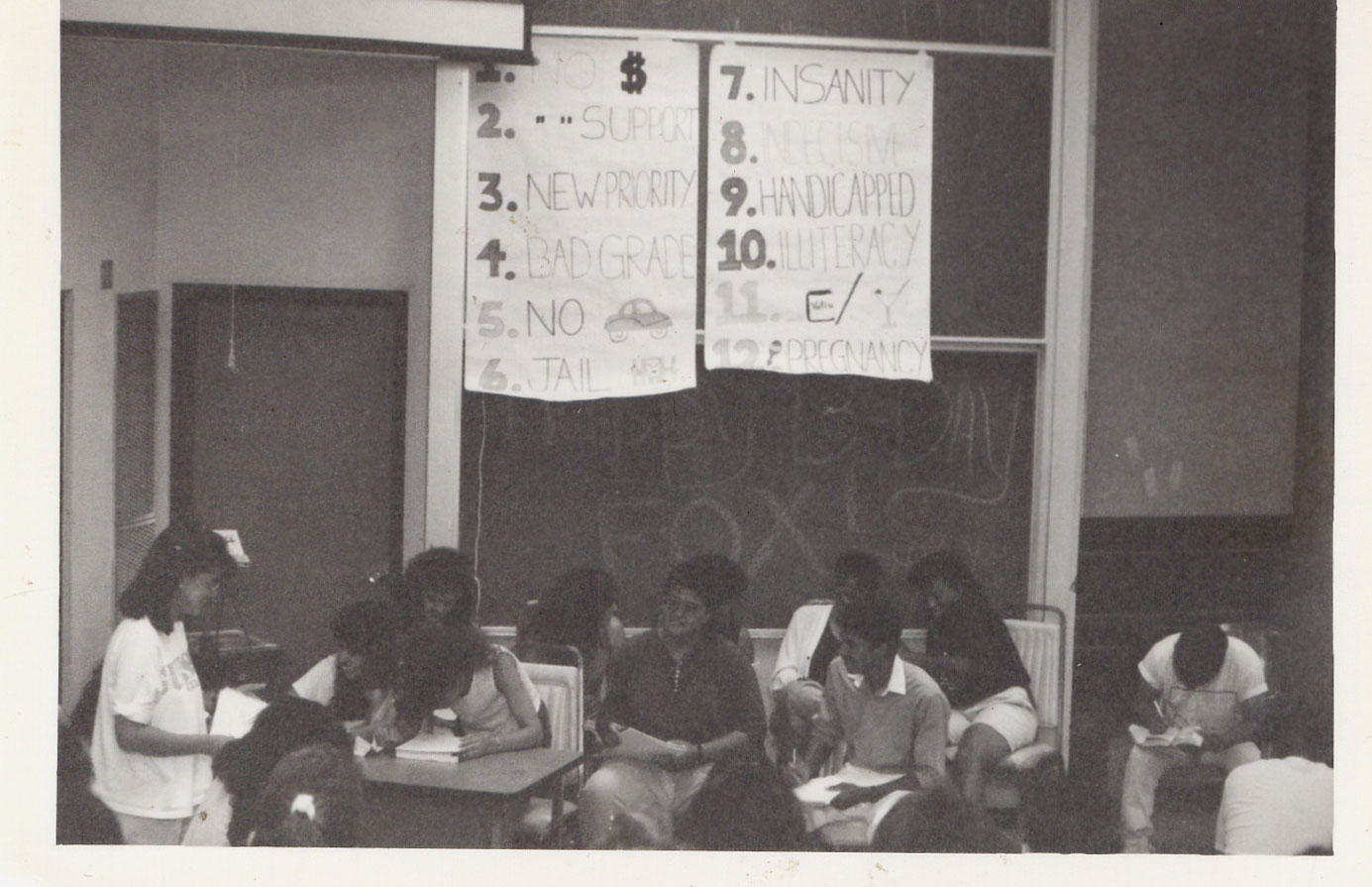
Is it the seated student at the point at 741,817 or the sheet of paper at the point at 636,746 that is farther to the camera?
the sheet of paper at the point at 636,746

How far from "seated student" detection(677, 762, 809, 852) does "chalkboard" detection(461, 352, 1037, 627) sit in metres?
0.53

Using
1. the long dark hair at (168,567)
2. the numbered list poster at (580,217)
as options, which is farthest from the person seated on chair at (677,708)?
the long dark hair at (168,567)

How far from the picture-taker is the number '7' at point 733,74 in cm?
488

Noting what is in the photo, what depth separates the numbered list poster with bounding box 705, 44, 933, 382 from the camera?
16.0 ft

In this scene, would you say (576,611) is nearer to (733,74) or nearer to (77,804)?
(77,804)

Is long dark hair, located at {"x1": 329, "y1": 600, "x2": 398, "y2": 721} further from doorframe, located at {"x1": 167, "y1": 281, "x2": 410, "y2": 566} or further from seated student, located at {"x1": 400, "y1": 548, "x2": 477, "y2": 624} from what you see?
doorframe, located at {"x1": 167, "y1": 281, "x2": 410, "y2": 566}

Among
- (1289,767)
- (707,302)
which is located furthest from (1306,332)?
(707,302)

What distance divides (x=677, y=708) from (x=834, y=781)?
0.52 metres

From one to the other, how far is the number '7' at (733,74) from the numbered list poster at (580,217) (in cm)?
9

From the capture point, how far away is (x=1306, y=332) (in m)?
5.45

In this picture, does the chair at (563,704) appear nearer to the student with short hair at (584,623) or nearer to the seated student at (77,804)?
the student with short hair at (584,623)

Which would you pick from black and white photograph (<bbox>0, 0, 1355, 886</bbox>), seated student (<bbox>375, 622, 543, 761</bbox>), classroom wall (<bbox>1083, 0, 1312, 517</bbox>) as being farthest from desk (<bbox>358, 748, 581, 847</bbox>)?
classroom wall (<bbox>1083, 0, 1312, 517</bbox>)

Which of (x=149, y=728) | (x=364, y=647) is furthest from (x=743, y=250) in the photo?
(x=149, y=728)
